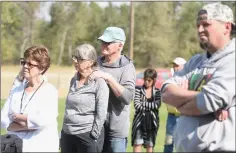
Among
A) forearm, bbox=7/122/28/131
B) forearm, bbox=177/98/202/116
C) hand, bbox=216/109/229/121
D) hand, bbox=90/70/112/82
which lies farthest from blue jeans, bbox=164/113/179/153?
hand, bbox=216/109/229/121

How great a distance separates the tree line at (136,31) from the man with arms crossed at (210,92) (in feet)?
140

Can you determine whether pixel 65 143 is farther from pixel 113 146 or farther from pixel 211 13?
pixel 211 13

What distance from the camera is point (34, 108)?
437cm

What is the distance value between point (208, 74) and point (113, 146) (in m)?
2.21

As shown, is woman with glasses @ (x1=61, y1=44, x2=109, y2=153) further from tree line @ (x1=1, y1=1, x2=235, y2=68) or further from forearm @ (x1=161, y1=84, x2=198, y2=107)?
tree line @ (x1=1, y1=1, x2=235, y2=68)

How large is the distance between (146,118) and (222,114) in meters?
5.24

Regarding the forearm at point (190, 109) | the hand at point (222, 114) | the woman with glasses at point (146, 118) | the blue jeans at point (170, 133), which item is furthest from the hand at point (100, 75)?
the blue jeans at point (170, 133)

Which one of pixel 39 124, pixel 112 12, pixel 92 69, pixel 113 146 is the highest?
pixel 112 12

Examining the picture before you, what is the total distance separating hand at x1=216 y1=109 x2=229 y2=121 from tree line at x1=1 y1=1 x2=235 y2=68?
140 feet

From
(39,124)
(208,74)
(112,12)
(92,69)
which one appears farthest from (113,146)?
(112,12)

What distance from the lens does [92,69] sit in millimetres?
5363

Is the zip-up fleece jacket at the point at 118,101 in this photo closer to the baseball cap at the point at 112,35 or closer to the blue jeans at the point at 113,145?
the blue jeans at the point at 113,145

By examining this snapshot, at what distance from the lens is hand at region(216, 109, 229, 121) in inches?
133

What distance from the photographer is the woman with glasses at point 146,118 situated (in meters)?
8.59
